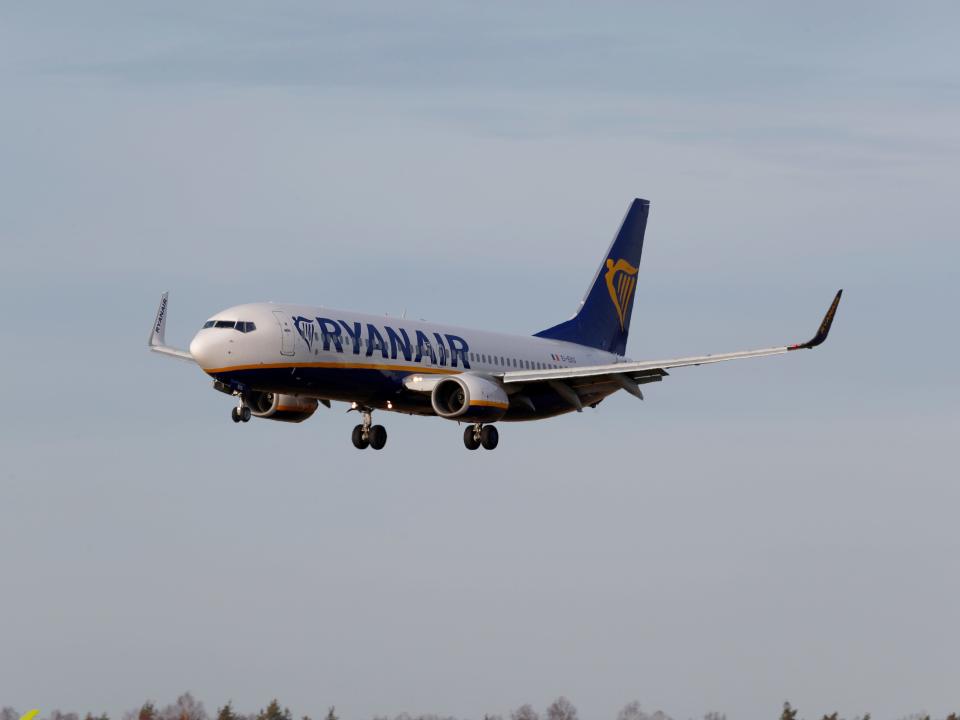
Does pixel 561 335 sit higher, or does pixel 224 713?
pixel 561 335

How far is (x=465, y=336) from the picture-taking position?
Answer: 223 ft

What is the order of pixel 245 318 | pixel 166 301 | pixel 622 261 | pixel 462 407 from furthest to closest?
pixel 622 261 < pixel 166 301 < pixel 462 407 < pixel 245 318

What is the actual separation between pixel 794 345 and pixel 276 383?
58.8 ft

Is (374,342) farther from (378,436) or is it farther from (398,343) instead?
(378,436)

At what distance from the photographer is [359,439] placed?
68250 mm

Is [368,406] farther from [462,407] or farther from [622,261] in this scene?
[622,261]

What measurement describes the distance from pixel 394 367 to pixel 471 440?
17.3ft

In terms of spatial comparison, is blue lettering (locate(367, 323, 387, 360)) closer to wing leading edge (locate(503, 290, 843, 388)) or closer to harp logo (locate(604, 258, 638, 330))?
wing leading edge (locate(503, 290, 843, 388))

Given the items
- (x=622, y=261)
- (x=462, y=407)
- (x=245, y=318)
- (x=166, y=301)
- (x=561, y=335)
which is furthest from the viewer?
(x=622, y=261)

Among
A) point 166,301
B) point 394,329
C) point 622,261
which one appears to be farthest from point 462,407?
point 622,261

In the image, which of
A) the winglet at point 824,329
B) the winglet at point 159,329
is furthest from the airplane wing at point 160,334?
the winglet at point 824,329

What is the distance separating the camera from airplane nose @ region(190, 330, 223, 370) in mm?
59250

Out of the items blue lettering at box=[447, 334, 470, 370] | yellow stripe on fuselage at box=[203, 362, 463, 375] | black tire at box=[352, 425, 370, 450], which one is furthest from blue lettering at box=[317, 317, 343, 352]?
black tire at box=[352, 425, 370, 450]

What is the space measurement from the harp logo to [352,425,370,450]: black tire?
17.8 m
